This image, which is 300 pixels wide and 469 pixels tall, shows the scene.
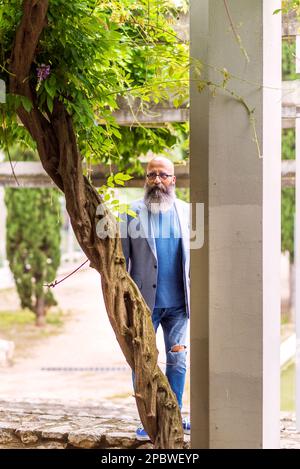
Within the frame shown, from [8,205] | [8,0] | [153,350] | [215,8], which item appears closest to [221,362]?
[153,350]

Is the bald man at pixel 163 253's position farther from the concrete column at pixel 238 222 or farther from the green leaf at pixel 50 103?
the concrete column at pixel 238 222

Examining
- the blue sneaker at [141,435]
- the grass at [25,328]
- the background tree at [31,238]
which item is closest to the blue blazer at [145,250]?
the blue sneaker at [141,435]

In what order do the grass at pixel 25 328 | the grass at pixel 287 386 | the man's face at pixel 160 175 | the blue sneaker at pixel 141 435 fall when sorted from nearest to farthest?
the man's face at pixel 160 175
the blue sneaker at pixel 141 435
the grass at pixel 287 386
the grass at pixel 25 328

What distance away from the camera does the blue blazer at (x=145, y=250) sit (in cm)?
345

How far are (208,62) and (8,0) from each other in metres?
0.78

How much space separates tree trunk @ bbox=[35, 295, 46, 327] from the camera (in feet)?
35.0

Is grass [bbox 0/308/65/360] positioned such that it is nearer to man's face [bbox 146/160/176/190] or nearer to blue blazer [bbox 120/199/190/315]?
blue blazer [bbox 120/199/190/315]

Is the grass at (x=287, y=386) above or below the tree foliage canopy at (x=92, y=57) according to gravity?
below

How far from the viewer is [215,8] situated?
2326 millimetres

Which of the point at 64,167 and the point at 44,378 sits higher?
the point at 64,167

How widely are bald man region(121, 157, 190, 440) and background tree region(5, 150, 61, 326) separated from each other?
6801 millimetres

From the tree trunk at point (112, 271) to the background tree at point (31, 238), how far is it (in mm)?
7524

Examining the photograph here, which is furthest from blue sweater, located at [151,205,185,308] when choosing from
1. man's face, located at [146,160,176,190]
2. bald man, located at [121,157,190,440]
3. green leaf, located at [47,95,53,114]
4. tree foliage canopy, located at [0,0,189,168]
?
green leaf, located at [47,95,53,114]

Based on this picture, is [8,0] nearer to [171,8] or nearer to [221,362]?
[171,8]
